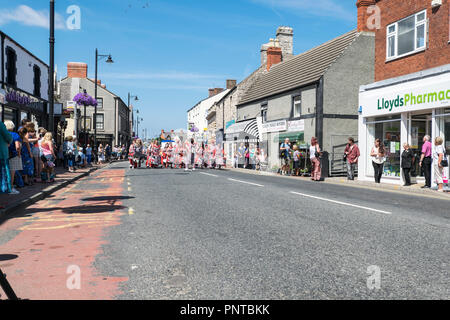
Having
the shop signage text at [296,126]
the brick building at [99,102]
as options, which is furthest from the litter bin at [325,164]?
the brick building at [99,102]

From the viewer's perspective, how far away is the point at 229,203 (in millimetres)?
9117

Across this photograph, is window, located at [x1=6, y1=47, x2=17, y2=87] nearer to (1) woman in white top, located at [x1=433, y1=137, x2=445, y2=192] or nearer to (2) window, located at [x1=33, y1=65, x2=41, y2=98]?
(2) window, located at [x1=33, y1=65, x2=41, y2=98]

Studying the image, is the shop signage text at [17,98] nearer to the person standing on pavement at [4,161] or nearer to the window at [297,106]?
the person standing on pavement at [4,161]

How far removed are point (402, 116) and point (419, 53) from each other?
246 centimetres

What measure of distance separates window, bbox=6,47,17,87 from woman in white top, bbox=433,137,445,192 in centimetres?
1824

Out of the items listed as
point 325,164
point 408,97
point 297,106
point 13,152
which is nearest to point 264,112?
point 297,106

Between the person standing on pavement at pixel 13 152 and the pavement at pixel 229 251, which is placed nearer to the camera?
the pavement at pixel 229 251

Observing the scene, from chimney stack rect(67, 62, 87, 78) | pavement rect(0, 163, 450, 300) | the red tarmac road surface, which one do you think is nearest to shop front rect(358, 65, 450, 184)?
pavement rect(0, 163, 450, 300)

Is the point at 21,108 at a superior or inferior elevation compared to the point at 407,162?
superior

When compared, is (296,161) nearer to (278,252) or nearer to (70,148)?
(70,148)

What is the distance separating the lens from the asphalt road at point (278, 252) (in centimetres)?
361

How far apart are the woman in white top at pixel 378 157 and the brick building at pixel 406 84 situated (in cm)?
88

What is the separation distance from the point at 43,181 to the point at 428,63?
14.2 meters

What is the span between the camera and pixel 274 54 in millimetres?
36938
